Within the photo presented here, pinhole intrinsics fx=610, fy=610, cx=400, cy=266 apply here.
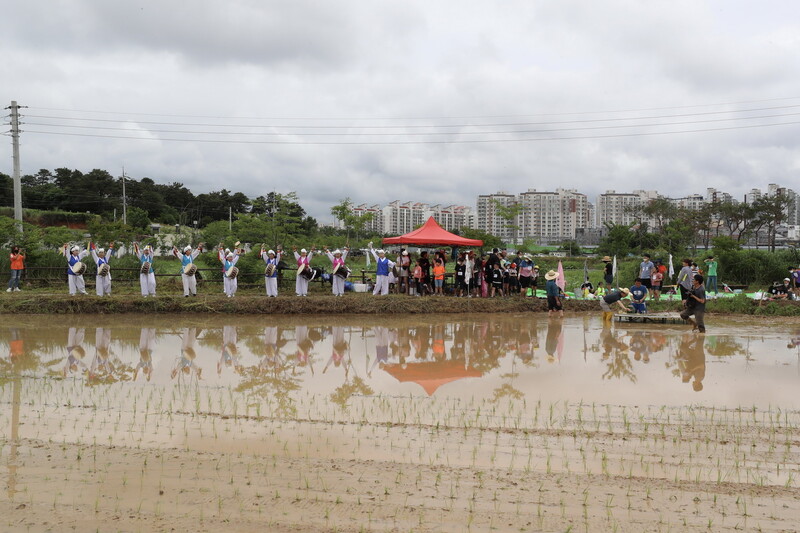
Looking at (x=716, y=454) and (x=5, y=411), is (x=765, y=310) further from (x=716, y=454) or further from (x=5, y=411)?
(x=5, y=411)

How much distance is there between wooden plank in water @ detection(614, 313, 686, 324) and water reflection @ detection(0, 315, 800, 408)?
568 millimetres

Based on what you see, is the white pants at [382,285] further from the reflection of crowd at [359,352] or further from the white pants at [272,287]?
the reflection of crowd at [359,352]

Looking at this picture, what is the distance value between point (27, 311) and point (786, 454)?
17.0 m

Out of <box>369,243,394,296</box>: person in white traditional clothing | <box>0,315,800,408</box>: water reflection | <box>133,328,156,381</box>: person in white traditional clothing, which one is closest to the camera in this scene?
<box>0,315,800,408</box>: water reflection

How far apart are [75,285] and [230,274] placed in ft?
15.3

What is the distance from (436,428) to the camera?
22.3 feet

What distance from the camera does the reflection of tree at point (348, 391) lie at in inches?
313

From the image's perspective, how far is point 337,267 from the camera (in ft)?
58.5

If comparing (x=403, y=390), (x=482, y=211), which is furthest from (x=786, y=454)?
(x=482, y=211)

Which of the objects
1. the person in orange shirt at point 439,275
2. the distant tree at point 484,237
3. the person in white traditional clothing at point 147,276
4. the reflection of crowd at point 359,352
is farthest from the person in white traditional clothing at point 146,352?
the distant tree at point 484,237

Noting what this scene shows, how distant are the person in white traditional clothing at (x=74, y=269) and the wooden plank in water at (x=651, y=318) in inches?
592

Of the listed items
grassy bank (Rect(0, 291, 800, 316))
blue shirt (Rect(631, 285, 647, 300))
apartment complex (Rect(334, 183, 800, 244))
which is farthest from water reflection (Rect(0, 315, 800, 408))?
apartment complex (Rect(334, 183, 800, 244))

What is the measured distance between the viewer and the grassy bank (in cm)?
1633

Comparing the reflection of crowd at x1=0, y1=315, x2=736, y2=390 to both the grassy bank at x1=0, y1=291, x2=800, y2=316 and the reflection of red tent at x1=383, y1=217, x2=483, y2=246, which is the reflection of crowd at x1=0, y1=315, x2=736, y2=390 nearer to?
the grassy bank at x1=0, y1=291, x2=800, y2=316
